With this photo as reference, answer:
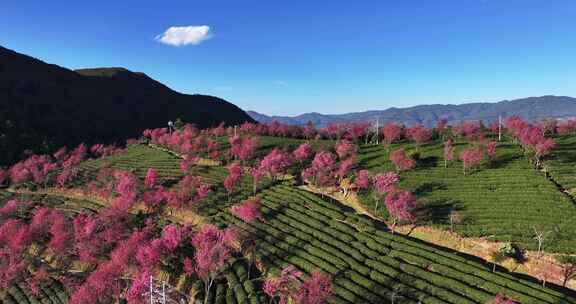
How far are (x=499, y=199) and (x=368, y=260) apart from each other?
2721 centimetres

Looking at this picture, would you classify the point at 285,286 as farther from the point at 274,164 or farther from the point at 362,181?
the point at 274,164

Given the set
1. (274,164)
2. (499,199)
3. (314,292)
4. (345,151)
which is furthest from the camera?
(345,151)

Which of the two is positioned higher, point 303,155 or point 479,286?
point 303,155

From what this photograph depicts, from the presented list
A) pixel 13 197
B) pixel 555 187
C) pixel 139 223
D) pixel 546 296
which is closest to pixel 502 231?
pixel 546 296

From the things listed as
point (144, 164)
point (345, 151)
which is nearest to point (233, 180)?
point (345, 151)

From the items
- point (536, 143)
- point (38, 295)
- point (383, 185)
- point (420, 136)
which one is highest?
point (420, 136)

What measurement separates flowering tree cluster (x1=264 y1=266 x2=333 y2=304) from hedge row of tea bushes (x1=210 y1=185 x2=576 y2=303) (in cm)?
220

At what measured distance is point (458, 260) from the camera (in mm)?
44750

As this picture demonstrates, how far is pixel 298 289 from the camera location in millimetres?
37719

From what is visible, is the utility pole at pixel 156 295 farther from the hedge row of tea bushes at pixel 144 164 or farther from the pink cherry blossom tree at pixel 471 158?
the pink cherry blossom tree at pixel 471 158

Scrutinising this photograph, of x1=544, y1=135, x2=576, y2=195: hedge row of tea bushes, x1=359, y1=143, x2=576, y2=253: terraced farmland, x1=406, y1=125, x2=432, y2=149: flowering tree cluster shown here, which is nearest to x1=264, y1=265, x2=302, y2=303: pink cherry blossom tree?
x1=359, y1=143, x2=576, y2=253: terraced farmland

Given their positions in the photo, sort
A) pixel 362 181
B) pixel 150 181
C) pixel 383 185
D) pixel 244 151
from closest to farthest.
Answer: pixel 383 185
pixel 362 181
pixel 150 181
pixel 244 151

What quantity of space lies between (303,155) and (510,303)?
54323 mm

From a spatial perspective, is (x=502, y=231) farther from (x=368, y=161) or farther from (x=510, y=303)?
(x=368, y=161)
